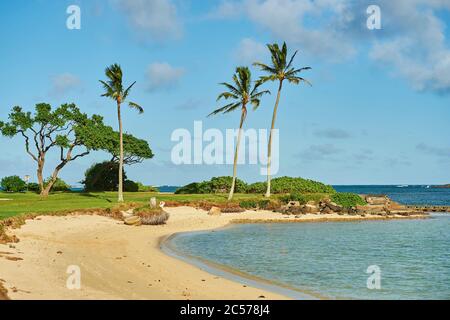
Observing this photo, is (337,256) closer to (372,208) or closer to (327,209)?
(327,209)

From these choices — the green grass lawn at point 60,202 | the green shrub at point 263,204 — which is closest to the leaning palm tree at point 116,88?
the green grass lawn at point 60,202

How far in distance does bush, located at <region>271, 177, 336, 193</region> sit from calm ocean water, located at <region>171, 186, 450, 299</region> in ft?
83.2

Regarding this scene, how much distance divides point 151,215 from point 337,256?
56.2 ft

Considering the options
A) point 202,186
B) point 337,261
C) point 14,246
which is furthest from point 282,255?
point 202,186

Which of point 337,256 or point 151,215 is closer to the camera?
point 337,256

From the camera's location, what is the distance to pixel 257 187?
64.4m

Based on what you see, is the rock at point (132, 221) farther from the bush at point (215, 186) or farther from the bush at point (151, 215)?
the bush at point (215, 186)

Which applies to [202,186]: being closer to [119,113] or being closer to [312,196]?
[312,196]

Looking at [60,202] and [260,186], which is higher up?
[260,186]

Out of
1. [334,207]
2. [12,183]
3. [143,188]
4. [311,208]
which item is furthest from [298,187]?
[12,183]

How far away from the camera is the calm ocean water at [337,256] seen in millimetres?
15405

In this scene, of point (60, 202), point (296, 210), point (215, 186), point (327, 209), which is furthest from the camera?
point (215, 186)
